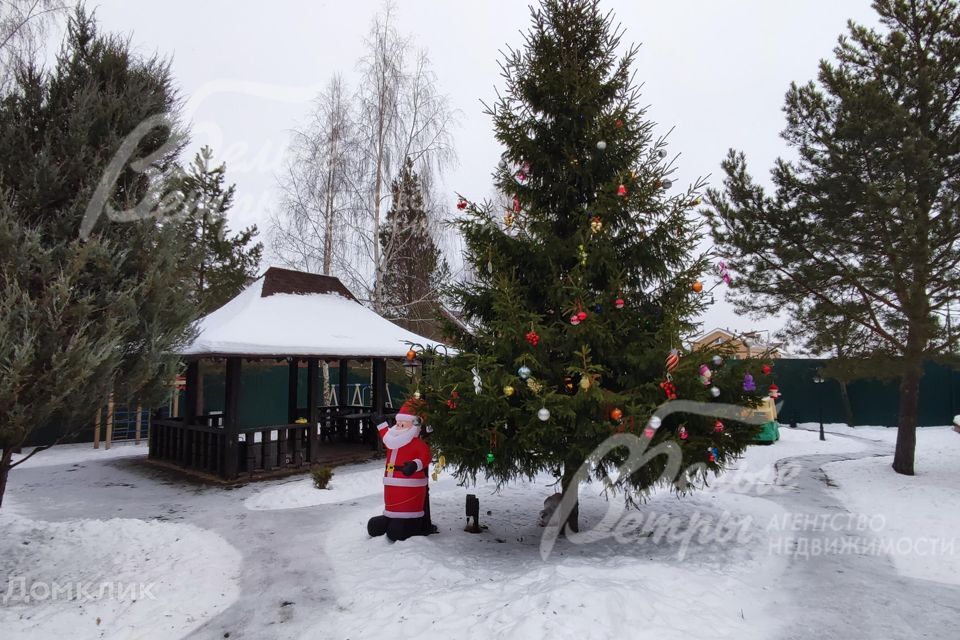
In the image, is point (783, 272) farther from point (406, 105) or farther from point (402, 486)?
point (406, 105)

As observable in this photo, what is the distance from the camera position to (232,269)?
16734 mm

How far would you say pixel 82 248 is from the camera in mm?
5051

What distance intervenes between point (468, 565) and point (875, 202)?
8.05m

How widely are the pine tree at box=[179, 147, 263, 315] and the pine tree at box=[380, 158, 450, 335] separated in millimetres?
4286

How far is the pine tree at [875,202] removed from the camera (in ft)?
28.0

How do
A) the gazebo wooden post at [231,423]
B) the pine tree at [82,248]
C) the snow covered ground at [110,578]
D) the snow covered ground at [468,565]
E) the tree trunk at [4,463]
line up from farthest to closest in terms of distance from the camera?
the gazebo wooden post at [231,423] < the tree trunk at [4,463] < the pine tree at [82,248] < the snow covered ground at [110,578] < the snow covered ground at [468,565]

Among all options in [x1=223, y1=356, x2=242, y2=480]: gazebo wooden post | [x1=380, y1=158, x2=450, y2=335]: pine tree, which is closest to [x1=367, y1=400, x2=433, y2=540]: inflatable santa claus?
[x1=223, y1=356, x2=242, y2=480]: gazebo wooden post

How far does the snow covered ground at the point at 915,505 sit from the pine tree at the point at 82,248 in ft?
25.9

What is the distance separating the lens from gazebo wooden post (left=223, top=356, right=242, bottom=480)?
967 centimetres

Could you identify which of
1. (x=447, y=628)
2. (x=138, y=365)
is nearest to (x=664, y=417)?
(x=447, y=628)

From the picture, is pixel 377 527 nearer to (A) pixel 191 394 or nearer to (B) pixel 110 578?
(B) pixel 110 578

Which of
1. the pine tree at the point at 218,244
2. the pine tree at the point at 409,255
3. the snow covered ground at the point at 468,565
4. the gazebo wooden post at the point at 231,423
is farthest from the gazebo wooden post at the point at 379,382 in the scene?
the pine tree at the point at 218,244

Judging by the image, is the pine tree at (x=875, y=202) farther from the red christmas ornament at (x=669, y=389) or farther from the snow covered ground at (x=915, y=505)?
the red christmas ornament at (x=669, y=389)

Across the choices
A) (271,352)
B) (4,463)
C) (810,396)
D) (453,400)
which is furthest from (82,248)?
(810,396)
